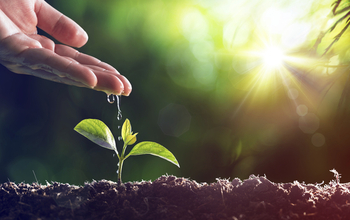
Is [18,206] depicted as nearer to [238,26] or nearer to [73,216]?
[73,216]

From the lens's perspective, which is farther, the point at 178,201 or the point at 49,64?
the point at 49,64

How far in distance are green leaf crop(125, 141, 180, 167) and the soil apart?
15cm

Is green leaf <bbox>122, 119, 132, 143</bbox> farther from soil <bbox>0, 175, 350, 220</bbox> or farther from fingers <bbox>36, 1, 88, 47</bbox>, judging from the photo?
fingers <bbox>36, 1, 88, 47</bbox>

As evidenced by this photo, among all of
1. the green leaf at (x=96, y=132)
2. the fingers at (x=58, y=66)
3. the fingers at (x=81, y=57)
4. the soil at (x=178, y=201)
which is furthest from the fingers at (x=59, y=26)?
the soil at (x=178, y=201)

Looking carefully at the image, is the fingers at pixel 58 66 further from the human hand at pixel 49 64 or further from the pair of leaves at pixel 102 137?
the pair of leaves at pixel 102 137

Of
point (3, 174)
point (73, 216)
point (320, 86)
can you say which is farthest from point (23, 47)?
point (320, 86)

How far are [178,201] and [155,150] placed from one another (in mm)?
270

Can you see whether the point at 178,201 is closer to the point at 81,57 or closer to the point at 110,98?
the point at 110,98

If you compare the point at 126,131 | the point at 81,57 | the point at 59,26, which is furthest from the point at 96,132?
the point at 59,26

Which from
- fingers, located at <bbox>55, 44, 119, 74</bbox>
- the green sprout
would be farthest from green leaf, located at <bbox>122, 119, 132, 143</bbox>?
fingers, located at <bbox>55, 44, 119, 74</bbox>

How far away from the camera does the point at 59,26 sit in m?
1.85

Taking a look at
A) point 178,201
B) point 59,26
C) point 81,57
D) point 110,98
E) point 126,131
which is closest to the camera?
point 178,201

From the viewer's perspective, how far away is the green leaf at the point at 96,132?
1.13 metres

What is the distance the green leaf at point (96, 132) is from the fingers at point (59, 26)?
104 cm
